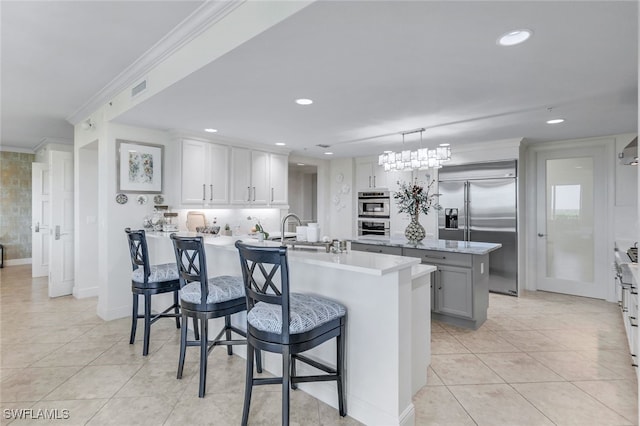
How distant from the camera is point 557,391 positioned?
2408mm

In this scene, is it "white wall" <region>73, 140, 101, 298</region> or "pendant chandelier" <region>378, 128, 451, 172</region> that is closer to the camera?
"pendant chandelier" <region>378, 128, 451, 172</region>

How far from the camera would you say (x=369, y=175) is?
6.80 meters

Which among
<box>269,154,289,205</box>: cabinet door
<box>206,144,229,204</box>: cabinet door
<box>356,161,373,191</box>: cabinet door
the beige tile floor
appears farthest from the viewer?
<box>356,161,373,191</box>: cabinet door

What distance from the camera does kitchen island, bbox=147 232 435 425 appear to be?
1.89 meters

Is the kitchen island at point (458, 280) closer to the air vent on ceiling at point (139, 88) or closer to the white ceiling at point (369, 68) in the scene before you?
the white ceiling at point (369, 68)

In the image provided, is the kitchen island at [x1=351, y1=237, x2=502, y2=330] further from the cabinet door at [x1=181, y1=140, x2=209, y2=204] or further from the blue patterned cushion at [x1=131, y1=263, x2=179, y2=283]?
the cabinet door at [x1=181, y1=140, x2=209, y2=204]

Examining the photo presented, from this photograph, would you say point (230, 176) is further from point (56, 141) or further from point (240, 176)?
point (56, 141)

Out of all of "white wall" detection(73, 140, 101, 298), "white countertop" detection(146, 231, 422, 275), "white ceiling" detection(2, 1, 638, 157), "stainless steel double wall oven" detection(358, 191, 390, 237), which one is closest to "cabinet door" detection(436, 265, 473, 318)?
"white countertop" detection(146, 231, 422, 275)

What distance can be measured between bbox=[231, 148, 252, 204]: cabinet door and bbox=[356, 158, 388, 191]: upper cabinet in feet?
8.41

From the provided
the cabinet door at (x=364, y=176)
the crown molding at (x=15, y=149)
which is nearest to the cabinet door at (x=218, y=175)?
the cabinet door at (x=364, y=176)

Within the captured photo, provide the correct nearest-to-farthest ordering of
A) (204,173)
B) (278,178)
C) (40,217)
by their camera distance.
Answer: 1. (204,173)
2. (278,178)
3. (40,217)

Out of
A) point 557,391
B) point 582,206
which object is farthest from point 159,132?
point 582,206

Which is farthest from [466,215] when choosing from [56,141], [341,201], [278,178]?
[56,141]

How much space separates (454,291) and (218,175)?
364 cm
